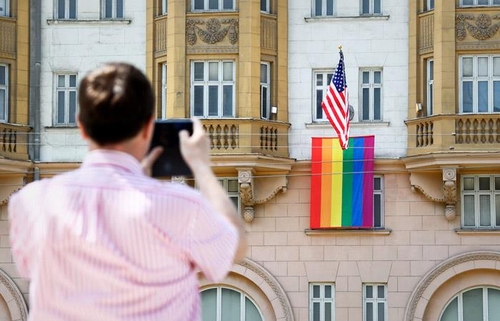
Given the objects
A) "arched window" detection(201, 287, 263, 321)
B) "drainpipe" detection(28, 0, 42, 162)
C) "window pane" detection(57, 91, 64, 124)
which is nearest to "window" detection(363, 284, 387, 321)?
"arched window" detection(201, 287, 263, 321)

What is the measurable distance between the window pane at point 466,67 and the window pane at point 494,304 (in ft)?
15.1

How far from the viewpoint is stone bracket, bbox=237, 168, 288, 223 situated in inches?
1325

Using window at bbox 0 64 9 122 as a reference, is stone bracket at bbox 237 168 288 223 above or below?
below

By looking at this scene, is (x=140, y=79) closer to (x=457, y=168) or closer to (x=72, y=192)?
(x=72, y=192)

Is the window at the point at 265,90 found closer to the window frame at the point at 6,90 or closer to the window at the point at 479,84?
the window at the point at 479,84

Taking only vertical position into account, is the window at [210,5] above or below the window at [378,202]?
above

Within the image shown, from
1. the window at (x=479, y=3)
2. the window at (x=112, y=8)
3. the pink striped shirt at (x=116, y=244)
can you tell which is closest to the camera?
the pink striped shirt at (x=116, y=244)

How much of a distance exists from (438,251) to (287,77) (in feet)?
16.7

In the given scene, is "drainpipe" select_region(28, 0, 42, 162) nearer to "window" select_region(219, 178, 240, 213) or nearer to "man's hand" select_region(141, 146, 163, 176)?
"window" select_region(219, 178, 240, 213)

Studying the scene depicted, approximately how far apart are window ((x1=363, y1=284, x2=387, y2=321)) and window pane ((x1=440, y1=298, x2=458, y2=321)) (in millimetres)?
1277

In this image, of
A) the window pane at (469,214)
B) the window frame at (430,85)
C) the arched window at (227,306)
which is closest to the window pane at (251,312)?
the arched window at (227,306)

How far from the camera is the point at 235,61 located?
33688 mm

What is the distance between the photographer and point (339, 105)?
1253 inches

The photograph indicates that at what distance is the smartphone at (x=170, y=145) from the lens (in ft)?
19.0
